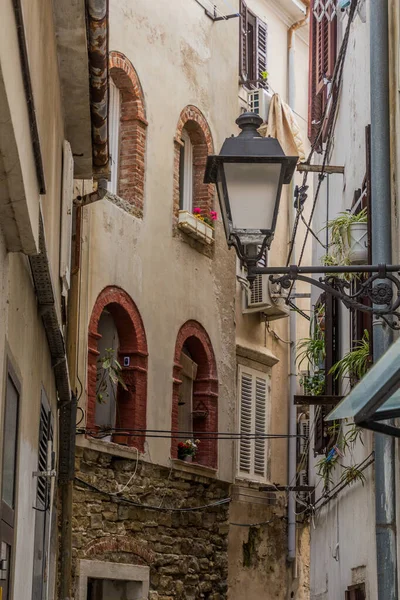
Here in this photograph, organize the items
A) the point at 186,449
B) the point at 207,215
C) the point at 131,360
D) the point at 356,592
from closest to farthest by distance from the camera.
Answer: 1. the point at 356,592
2. the point at 131,360
3. the point at 186,449
4. the point at 207,215

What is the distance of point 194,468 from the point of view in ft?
62.2

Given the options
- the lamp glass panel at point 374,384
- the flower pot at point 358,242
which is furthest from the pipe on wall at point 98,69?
the lamp glass panel at point 374,384

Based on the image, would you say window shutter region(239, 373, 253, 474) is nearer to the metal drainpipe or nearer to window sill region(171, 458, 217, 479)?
window sill region(171, 458, 217, 479)

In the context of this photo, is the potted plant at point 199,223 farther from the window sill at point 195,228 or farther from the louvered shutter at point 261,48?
the louvered shutter at point 261,48

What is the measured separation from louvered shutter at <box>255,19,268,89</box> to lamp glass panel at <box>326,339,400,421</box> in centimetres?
1847

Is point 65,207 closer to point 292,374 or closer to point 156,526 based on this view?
point 156,526

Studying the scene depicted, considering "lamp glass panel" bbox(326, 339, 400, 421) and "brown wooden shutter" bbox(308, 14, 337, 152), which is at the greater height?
"brown wooden shutter" bbox(308, 14, 337, 152)

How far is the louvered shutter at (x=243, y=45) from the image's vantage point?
23766 mm

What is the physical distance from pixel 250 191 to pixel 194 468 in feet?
38.0

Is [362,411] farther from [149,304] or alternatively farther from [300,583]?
[300,583]

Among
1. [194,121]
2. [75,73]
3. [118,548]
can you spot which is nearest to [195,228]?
[194,121]

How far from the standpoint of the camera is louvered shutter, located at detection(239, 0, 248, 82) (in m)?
23.8

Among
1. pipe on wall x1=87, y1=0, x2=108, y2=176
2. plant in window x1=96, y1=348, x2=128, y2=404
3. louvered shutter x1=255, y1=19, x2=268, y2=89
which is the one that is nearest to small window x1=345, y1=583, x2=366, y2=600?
pipe on wall x1=87, y1=0, x2=108, y2=176

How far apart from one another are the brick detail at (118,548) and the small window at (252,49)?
389 inches
